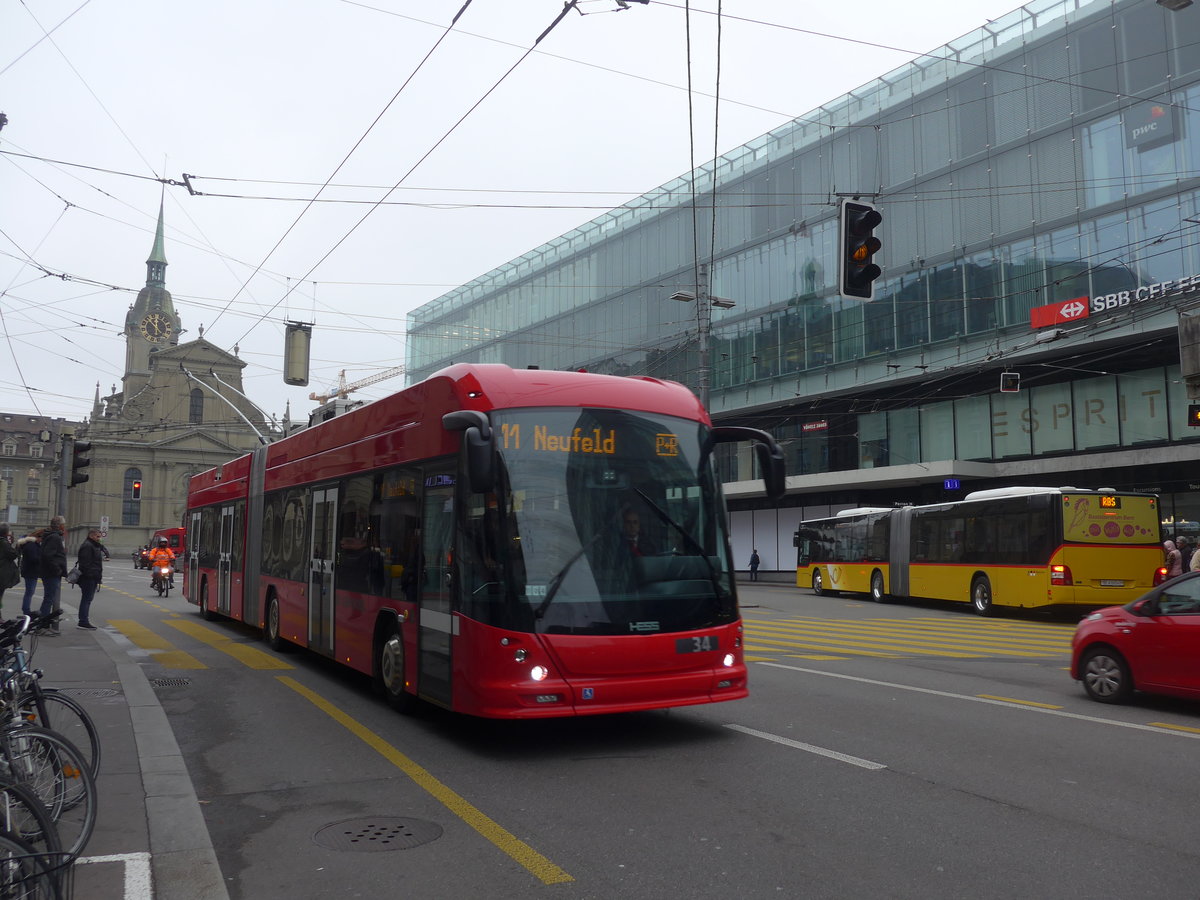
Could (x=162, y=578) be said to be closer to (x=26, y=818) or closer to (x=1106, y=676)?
(x=1106, y=676)

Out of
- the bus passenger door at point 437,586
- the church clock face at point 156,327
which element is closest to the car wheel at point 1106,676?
the bus passenger door at point 437,586

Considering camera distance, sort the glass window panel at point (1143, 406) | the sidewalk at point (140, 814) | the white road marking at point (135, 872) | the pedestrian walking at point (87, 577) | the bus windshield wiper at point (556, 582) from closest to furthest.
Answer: the white road marking at point (135, 872)
the sidewalk at point (140, 814)
the bus windshield wiper at point (556, 582)
the pedestrian walking at point (87, 577)
the glass window panel at point (1143, 406)

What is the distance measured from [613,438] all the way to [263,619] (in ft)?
29.9

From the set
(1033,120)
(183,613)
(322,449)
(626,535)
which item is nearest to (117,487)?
(183,613)

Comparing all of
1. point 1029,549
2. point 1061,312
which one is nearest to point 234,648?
point 1029,549

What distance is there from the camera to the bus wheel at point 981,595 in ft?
83.8

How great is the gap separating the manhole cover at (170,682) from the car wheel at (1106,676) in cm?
942

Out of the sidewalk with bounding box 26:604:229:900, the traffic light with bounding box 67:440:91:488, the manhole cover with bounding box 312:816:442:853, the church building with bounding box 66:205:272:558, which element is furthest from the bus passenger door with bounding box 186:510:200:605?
the church building with bounding box 66:205:272:558

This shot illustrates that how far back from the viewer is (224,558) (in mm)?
18156

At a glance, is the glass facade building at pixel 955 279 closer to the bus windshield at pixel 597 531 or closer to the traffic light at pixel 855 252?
the traffic light at pixel 855 252

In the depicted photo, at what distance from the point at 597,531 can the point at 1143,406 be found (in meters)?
31.4

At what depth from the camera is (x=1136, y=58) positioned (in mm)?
31594

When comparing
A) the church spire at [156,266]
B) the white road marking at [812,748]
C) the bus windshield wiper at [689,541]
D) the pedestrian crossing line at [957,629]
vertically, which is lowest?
the pedestrian crossing line at [957,629]

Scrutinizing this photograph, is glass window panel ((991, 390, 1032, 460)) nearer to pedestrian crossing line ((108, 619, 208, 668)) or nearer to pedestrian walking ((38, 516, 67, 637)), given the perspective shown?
pedestrian crossing line ((108, 619, 208, 668))
